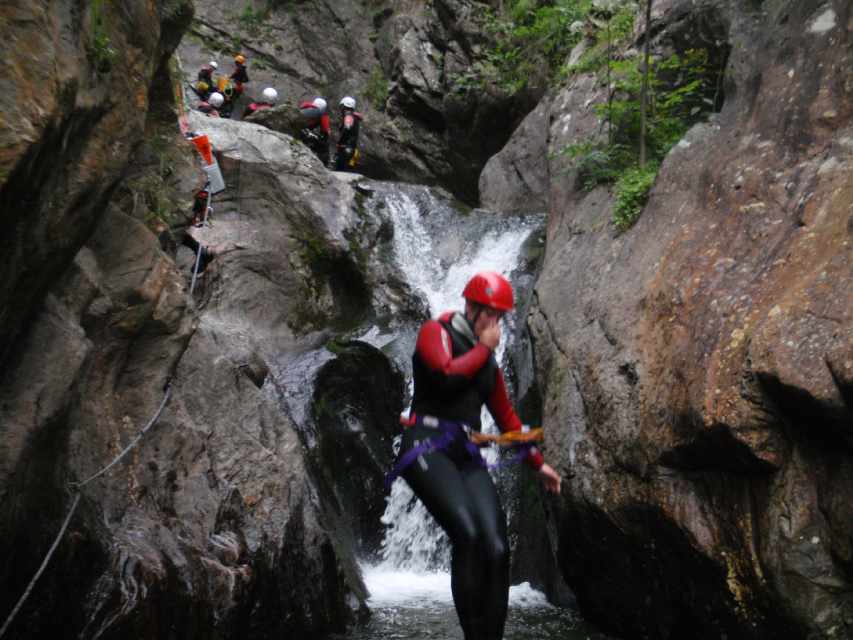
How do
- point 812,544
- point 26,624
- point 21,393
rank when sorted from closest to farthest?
point 26,624
point 21,393
point 812,544

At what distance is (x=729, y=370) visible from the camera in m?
5.07

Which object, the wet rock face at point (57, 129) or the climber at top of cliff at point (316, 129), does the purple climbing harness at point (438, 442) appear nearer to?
the wet rock face at point (57, 129)

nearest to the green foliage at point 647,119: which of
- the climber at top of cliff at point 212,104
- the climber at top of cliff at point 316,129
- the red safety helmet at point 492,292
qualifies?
the red safety helmet at point 492,292

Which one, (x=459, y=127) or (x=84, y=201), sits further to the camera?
(x=459, y=127)

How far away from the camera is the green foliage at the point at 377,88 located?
71.9ft

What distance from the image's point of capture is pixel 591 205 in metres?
8.85

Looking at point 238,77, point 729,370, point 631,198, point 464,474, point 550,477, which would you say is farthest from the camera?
point 238,77

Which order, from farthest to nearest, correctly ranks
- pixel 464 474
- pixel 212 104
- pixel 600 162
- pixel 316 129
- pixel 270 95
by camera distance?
pixel 270 95 → pixel 212 104 → pixel 316 129 → pixel 600 162 → pixel 464 474

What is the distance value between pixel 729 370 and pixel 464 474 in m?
2.01

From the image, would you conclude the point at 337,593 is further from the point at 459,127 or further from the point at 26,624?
the point at 459,127

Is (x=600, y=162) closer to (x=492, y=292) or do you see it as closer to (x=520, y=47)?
(x=492, y=292)

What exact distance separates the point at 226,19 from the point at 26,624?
23.3 meters

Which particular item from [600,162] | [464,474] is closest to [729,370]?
[464,474]

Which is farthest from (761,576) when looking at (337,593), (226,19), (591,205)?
(226,19)
